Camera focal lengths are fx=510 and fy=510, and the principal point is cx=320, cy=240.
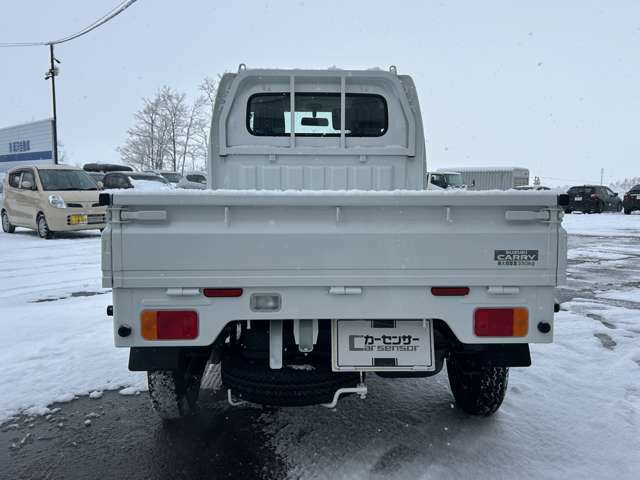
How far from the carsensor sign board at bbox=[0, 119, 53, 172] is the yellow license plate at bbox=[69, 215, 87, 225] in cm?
1497

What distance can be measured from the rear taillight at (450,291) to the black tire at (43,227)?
530 inches

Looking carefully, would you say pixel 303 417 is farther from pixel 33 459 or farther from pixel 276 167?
pixel 276 167

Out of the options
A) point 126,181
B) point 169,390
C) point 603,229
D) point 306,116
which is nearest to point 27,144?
point 126,181

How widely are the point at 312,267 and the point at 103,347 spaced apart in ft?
10.6

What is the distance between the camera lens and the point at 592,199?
2692 centimetres

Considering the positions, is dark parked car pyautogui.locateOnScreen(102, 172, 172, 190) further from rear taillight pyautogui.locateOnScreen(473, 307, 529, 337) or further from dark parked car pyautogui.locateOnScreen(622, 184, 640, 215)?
dark parked car pyautogui.locateOnScreen(622, 184, 640, 215)

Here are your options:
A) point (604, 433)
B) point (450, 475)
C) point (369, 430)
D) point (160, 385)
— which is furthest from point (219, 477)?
point (604, 433)

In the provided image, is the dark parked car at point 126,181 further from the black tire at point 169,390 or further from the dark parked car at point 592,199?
the dark parked car at point 592,199

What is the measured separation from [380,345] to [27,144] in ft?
102

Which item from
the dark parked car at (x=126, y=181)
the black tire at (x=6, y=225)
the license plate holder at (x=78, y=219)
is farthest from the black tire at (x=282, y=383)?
the dark parked car at (x=126, y=181)

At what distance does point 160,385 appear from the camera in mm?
3168

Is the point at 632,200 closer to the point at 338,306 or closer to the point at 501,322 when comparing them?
the point at 501,322

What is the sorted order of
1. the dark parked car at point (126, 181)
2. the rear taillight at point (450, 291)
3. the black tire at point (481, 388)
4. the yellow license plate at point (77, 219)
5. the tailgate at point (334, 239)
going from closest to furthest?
the tailgate at point (334, 239) < the rear taillight at point (450, 291) < the black tire at point (481, 388) < the yellow license plate at point (77, 219) < the dark parked car at point (126, 181)

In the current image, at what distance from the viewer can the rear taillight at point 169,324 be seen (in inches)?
98.7
